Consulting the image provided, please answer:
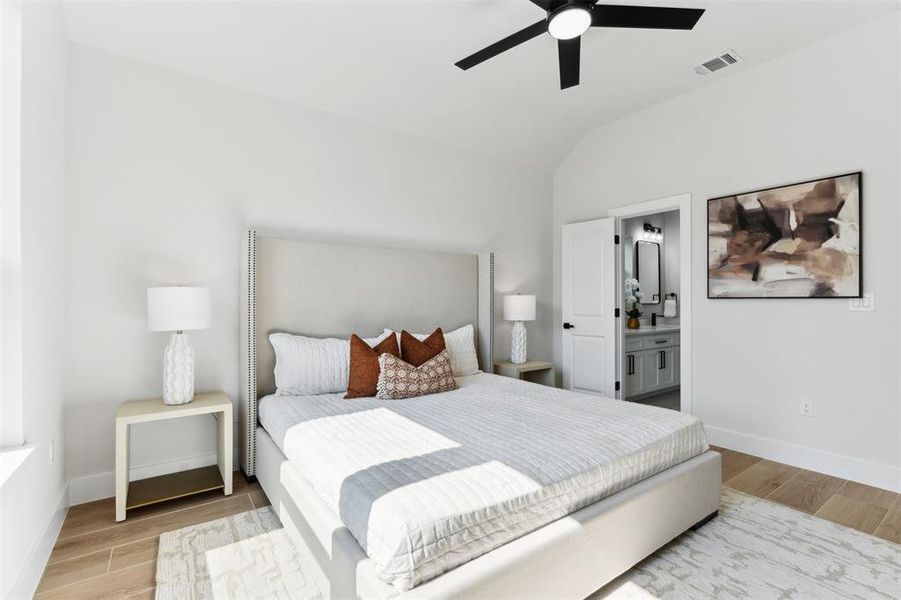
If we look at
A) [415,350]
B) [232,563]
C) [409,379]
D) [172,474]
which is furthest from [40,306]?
[415,350]

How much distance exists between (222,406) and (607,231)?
368cm

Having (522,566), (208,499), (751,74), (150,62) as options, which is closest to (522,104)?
(751,74)

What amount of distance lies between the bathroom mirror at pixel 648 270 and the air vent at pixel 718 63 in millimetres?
2772

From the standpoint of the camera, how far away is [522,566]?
141cm

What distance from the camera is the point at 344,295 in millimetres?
3340

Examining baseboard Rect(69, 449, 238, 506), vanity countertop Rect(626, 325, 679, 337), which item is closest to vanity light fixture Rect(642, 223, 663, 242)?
vanity countertop Rect(626, 325, 679, 337)

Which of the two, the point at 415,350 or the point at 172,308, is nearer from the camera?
the point at 172,308

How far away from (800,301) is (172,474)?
4.48m

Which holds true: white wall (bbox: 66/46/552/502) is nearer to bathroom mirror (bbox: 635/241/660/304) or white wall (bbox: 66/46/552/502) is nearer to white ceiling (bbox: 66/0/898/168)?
white ceiling (bbox: 66/0/898/168)

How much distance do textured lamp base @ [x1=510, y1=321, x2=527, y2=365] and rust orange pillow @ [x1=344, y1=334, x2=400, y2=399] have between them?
1.72 meters

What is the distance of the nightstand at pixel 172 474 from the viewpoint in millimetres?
2279

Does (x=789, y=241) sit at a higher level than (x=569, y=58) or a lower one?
lower

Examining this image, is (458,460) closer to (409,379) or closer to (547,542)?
(547,542)

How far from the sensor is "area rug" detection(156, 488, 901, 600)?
175 cm
